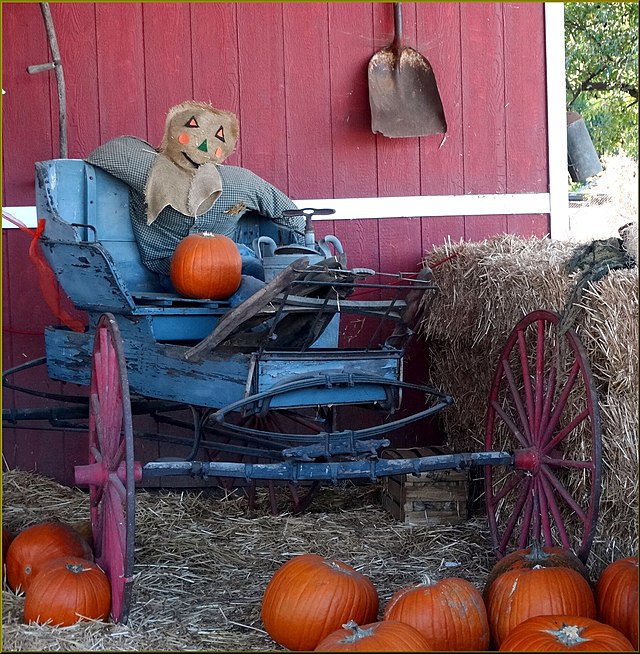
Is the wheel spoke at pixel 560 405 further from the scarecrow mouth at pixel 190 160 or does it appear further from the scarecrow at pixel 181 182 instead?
the scarecrow mouth at pixel 190 160

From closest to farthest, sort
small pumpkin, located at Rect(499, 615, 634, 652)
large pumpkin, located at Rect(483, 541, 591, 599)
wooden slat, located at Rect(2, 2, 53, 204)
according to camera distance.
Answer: small pumpkin, located at Rect(499, 615, 634, 652) → large pumpkin, located at Rect(483, 541, 591, 599) → wooden slat, located at Rect(2, 2, 53, 204)

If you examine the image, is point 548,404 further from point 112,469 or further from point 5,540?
point 5,540

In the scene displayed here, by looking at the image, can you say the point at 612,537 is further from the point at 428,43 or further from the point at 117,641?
the point at 428,43

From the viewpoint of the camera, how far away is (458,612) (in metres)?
3.07

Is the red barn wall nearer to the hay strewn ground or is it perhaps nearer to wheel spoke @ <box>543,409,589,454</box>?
the hay strewn ground

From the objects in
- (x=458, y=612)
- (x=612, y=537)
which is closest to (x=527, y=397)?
(x=612, y=537)

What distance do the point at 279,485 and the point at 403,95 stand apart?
2.46m

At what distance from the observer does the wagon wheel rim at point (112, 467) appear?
124 inches

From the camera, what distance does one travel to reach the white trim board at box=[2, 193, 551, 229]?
552 cm

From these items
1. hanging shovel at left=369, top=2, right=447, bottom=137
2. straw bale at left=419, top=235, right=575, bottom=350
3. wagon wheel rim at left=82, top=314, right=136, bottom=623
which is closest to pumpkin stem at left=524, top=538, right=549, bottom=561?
straw bale at left=419, top=235, right=575, bottom=350

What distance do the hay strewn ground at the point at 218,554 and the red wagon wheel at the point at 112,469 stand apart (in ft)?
0.72

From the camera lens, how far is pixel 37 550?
12.3 ft

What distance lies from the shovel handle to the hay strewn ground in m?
2.70

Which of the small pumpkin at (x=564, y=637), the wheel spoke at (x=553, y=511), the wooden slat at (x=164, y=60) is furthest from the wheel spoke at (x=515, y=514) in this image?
the wooden slat at (x=164, y=60)
